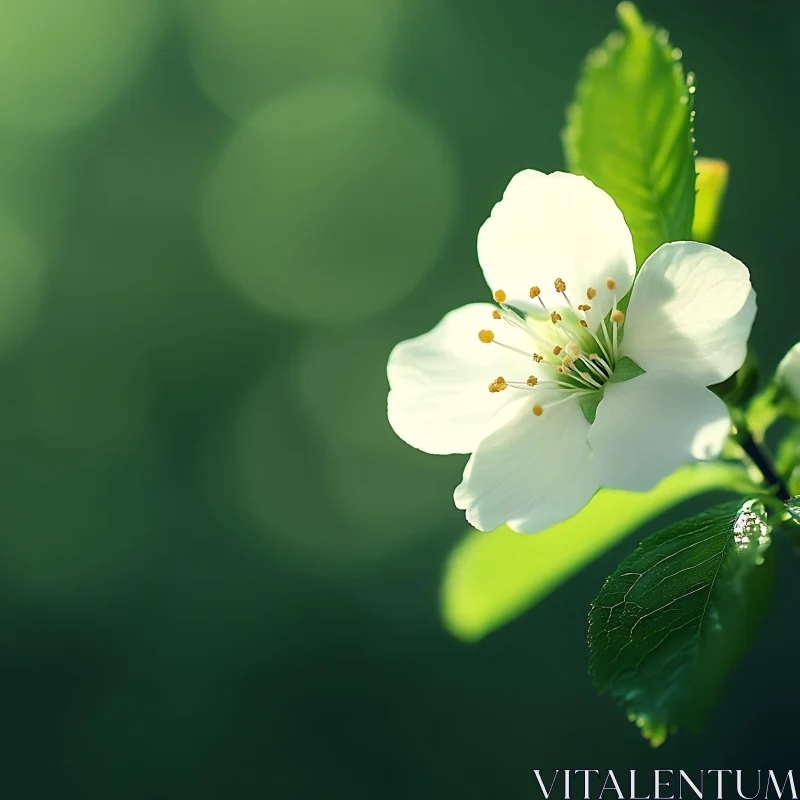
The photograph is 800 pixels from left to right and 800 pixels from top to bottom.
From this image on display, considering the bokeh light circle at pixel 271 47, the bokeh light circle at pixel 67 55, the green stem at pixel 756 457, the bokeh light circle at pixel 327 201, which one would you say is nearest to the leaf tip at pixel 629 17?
the green stem at pixel 756 457

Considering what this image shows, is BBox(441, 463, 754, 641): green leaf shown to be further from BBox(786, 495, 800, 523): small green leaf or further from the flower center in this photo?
BBox(786, 495, 800, 523): small green leaf

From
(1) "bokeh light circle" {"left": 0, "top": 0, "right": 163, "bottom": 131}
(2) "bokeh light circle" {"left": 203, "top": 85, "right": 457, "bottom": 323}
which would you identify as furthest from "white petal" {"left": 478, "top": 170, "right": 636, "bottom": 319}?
(1) "bokeh light circle" {"left": 0, "top": 0, "right": 163, "bottom": 131}

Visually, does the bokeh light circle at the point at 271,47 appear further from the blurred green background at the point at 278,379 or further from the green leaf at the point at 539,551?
the green leaf at the point at 539,551

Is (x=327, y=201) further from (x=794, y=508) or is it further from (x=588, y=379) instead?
(x=794, y=508)

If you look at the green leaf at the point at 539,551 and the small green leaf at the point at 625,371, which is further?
the green leaf at the point at 539,551

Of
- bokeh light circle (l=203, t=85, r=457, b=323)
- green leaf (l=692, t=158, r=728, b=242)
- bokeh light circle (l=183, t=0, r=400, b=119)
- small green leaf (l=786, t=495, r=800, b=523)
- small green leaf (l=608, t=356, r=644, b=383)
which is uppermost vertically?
bokeh light circle (l=183, t=0, r=400, b=119)

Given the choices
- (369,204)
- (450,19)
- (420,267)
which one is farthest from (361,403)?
(450,19)

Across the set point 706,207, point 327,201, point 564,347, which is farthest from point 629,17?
point 327,201
